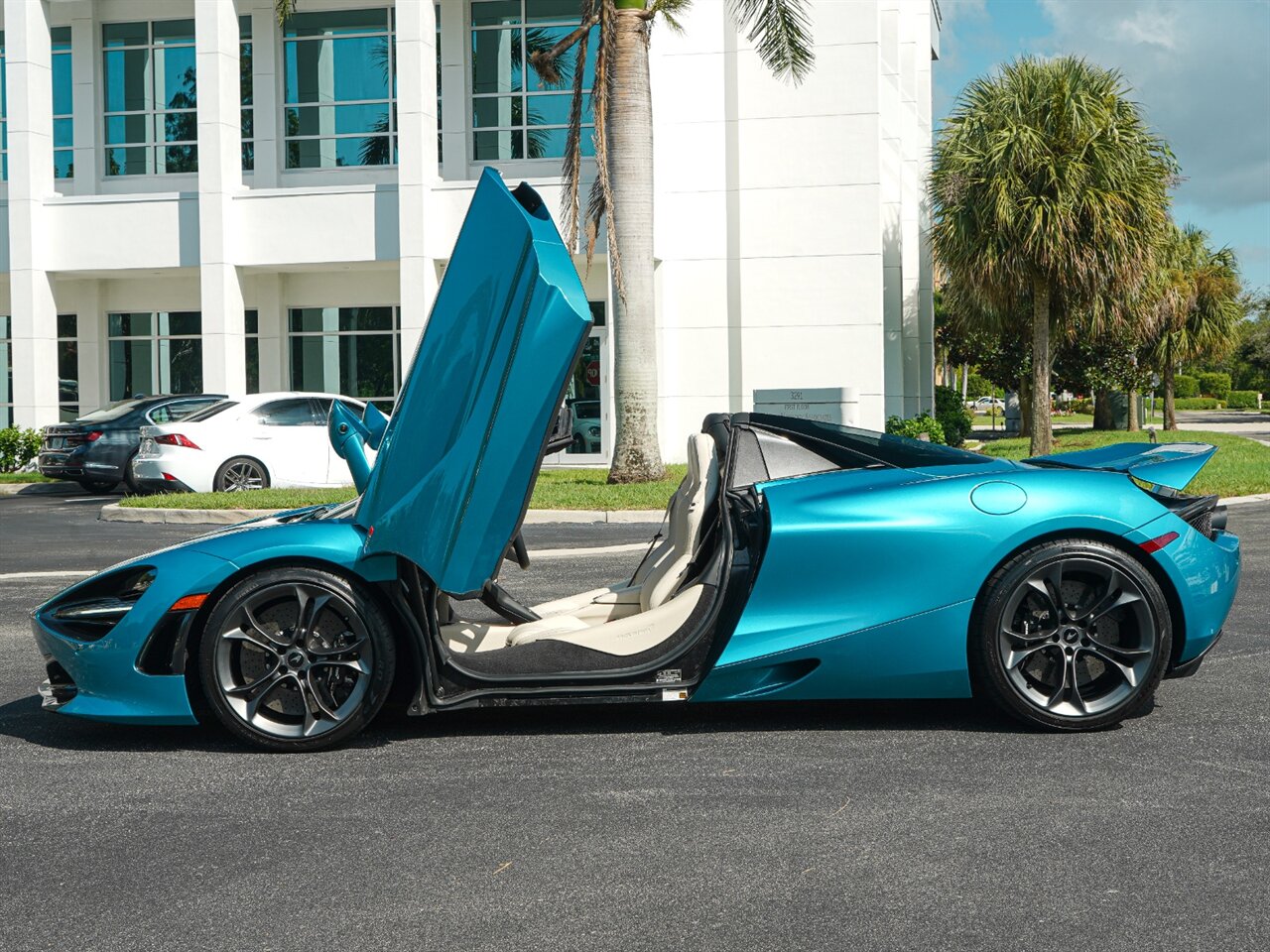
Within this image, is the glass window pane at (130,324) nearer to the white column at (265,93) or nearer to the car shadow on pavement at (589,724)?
the white column at (265,93)

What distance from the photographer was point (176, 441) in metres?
17.0

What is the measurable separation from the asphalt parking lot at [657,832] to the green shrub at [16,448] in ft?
64.8

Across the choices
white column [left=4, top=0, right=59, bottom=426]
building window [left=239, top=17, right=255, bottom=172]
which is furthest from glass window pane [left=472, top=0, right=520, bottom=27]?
white column [left=4, top=0, right=59, bottom=426]

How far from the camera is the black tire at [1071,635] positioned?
4.84 m

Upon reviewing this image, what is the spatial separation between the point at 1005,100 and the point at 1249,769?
21282 mm

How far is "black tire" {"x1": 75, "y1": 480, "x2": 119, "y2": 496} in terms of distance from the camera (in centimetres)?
1942

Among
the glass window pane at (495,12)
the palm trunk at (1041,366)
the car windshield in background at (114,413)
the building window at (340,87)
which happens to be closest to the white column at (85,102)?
the building window at (340,87)

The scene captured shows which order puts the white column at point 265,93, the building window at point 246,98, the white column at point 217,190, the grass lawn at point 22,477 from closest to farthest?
the grass lawn at point 22,477
the white column at point 217,190
the white column at point 265,93
the building window at point 246,98

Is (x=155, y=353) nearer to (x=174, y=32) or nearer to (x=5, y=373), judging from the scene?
(x=5, y=373)

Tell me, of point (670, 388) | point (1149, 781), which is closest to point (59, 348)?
point (670, 388)

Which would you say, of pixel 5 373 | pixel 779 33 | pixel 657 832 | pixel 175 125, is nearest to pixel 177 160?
pixel 175 125

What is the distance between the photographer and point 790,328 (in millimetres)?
24984

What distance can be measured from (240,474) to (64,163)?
13.8 m

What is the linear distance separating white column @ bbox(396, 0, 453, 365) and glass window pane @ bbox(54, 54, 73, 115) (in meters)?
8.15
